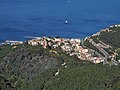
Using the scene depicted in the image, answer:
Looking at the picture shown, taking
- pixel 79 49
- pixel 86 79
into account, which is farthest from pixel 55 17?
pixel 86 79

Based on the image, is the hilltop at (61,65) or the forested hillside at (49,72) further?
the hilltop at (61,65)

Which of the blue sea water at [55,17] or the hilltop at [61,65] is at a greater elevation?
the hilltop at [61,65]

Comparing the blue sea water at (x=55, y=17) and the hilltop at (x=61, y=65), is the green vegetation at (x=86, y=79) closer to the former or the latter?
the hilltop at (x=61, y=65)

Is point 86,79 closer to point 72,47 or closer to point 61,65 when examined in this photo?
point 61,65

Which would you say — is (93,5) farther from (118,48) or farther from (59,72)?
(59,72)

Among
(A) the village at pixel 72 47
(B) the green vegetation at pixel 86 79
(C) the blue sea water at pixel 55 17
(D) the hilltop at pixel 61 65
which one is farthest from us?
(C) the blue sea water at pixel 55 17

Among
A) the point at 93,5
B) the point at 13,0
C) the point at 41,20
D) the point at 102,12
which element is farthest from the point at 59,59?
the point at 13,0

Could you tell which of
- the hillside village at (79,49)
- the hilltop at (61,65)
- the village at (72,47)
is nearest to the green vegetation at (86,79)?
the hilltop at (61,65)

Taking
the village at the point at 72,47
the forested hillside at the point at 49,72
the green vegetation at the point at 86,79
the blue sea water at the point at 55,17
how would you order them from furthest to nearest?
the blue sea water at the point at 55,17, the village at the point at 72,47, the forested hillside at the point at 49,72, the green vegetation at the point at 86,79
